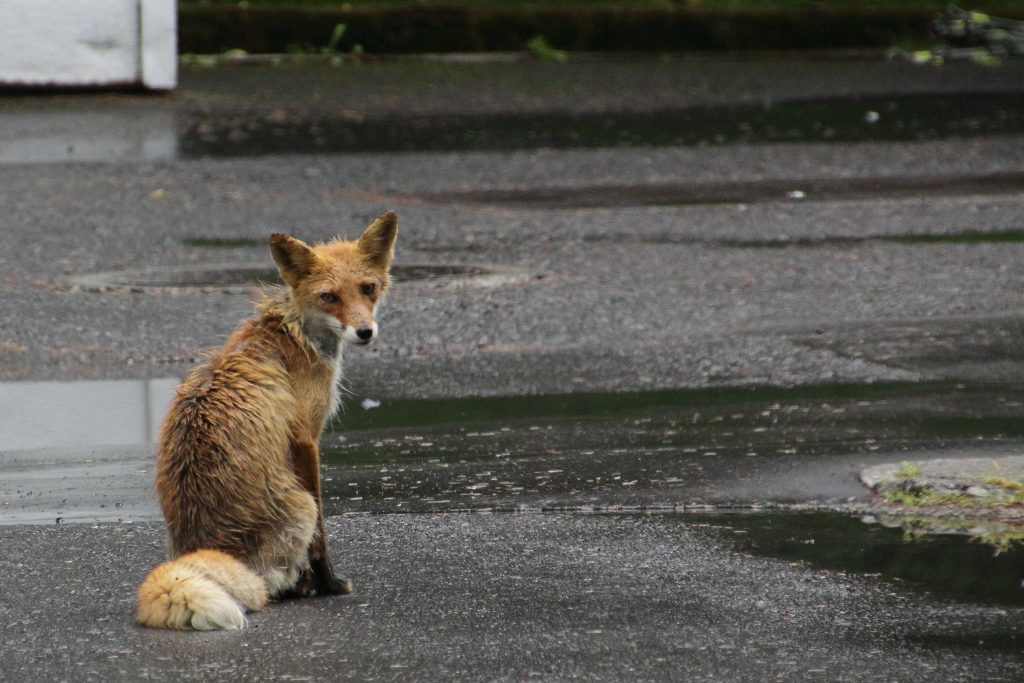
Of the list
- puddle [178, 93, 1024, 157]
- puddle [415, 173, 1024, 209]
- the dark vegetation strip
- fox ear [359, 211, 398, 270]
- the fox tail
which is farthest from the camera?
the dark vegetation strip

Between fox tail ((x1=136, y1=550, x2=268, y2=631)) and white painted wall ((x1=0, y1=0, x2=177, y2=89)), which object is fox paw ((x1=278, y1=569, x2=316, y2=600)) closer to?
fox tail ((x1=136, y1=550, x2=268, y2=631))

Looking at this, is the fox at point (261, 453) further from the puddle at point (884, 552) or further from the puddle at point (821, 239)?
the puddle at point (821, 239)

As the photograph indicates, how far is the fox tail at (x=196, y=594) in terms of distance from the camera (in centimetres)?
446

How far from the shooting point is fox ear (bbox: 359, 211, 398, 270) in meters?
5.12

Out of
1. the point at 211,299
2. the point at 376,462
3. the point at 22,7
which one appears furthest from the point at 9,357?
the point at 22,7

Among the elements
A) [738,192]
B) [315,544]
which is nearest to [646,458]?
[315,544]

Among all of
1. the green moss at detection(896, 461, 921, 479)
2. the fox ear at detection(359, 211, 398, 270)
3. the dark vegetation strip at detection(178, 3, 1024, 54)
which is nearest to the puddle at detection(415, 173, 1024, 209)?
the dark vegetation strip at detection(178, 3, 1024, 54)

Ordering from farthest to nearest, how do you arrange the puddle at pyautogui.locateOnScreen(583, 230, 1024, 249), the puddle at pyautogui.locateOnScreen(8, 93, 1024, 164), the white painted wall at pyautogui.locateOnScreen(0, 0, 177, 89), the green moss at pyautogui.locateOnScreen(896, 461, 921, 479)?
the white painted wall at pyautogui.locateOnScreen(0, 0, 177, 89) < the puddle at pyautogui.locateOnScreen(8, 93, 1024, 164) < the puddle at pyautogui.locateOnScreen(583, 230, 1024, 249) < the green moss at pyautogui.locateOnScreen(896, 461, 921, 479)

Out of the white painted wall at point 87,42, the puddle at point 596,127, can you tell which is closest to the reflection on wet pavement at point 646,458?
the puddle at point 596,127

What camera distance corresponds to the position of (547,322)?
28.7 ft

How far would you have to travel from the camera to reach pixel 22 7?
595 inches

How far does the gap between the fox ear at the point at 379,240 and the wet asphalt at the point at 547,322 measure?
3.78 ft

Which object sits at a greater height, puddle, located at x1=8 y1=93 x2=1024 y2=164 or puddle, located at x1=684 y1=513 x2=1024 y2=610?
puddle, located at x1=8 y1=93 x2=1024 y2=164

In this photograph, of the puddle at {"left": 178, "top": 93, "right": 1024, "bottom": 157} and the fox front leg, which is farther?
the puddle at {"left": 178, "top": 93, "right": 1024, "bottom": 157}
